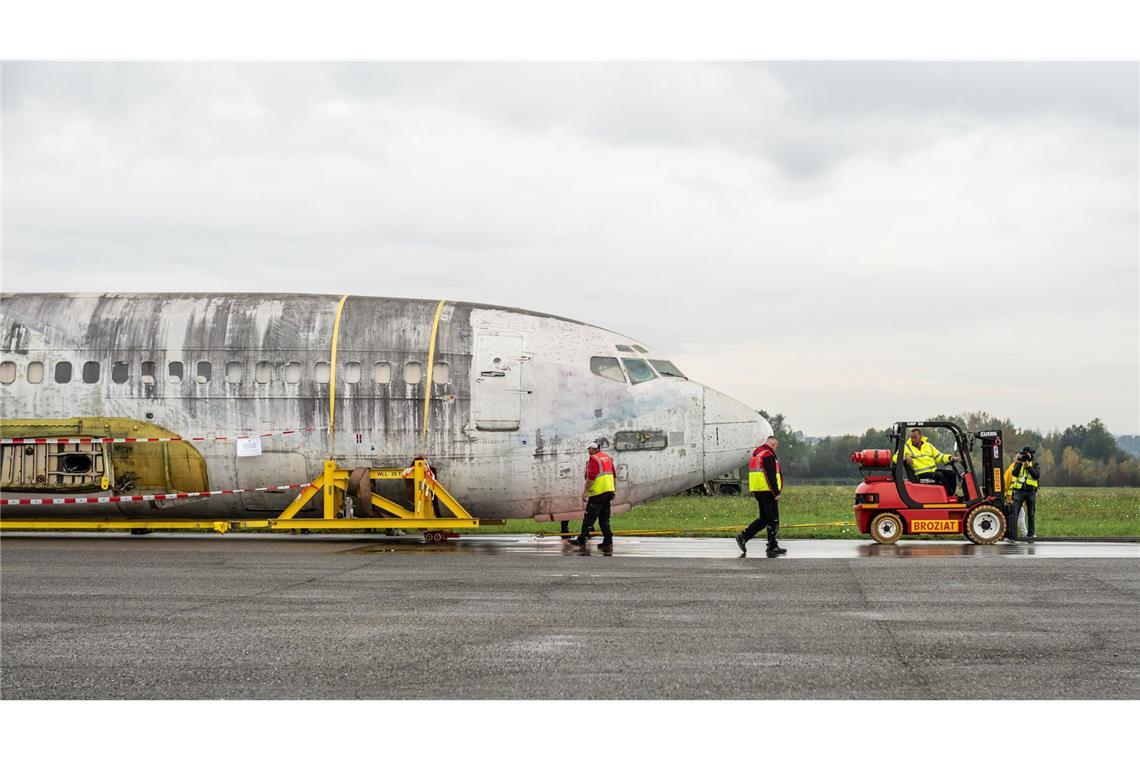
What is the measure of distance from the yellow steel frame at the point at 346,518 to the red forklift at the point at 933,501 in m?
7.05

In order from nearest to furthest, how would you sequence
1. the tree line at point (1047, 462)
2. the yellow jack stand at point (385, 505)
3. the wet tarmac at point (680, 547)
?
the wet tarmac at point (680, 547) < the yellow jack stand at point (385, 505) < the tree line at point (1047, 462)

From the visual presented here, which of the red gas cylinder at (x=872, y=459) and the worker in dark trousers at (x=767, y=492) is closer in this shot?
the worker in dark trousers at (x=767, y=492)

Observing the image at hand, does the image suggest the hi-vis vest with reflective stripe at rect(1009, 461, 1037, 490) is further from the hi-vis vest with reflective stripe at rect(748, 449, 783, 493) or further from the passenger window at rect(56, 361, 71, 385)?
the passenger window at rect(56, 361, 71, 385)

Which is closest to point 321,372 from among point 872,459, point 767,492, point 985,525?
point 767,492

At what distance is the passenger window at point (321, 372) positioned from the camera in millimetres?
20625

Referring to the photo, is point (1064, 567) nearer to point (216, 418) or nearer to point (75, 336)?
point (216, 418)

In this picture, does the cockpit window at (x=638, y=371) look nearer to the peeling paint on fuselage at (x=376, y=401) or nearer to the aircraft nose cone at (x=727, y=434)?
the peeling paint on fuselage at (x=376, y=401)

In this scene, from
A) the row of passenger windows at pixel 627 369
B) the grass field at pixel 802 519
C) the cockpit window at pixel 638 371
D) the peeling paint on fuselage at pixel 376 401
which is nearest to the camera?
the peeling paint on fuselage at pixel 376 401

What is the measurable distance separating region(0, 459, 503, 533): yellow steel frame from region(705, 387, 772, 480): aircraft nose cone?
14.5 feet

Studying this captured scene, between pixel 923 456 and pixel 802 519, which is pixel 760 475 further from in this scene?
pixel 802 519

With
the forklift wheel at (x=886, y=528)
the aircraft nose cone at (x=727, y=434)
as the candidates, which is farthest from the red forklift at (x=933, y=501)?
the aircraft nose cone at (x=727, y=434)

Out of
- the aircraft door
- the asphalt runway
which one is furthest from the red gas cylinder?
the aircraft door

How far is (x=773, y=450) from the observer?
1855 centimetres
